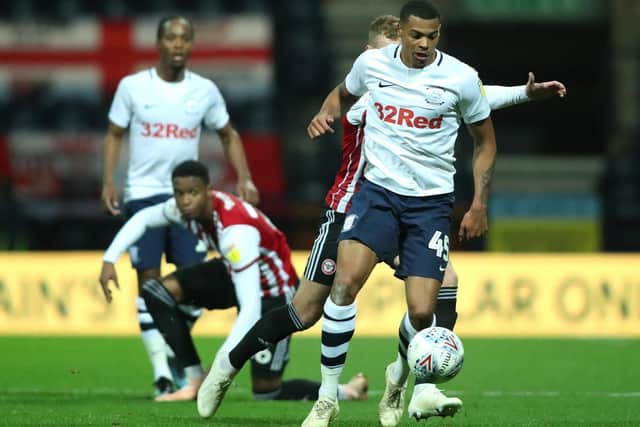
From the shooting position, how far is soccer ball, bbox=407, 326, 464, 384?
6.53m

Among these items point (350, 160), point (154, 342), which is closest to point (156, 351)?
point (154, 342)

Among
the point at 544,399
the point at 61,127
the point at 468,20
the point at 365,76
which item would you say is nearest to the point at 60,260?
the point at 61,127

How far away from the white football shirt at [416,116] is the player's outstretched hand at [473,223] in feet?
0.56

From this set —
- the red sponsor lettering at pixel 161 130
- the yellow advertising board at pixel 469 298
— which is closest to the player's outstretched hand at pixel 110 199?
the red sponsor lettering at pixel 161 130

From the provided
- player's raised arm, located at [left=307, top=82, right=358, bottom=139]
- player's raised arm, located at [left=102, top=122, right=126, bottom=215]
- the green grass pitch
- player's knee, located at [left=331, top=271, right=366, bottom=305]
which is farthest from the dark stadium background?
player's knee, located at [left=331, top=271, right=366, bottom=305]

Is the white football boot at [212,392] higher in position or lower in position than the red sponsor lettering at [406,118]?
lower

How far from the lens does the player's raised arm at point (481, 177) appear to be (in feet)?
22.4

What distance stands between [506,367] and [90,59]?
892 cm

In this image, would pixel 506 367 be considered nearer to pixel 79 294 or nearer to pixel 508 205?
pixel 79 294

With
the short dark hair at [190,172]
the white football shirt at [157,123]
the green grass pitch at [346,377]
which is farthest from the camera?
the white football shirt at [157,123]

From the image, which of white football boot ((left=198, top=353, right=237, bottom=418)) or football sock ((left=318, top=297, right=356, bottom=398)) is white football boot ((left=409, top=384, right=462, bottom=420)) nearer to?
football sock ((left=318, top=297, right=356, bottom=398))

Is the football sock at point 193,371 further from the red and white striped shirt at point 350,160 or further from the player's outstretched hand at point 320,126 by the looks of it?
the player's outstretched hand at point 320,126

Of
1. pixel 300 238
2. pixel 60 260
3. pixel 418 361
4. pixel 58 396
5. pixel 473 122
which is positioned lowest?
pixel 300 238

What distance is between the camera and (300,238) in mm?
18469
